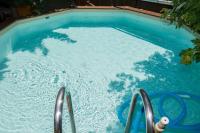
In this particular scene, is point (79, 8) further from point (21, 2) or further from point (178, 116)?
point (178, 116)

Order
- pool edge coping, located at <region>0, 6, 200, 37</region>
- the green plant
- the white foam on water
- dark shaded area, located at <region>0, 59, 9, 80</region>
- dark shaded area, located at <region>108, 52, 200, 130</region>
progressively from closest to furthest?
1. the white foam on water
2. dark shaded area, located at <region>108, 52, 200, 130</region>
3. dark shaded area, located at <region>0, 59, 9, 80</region>
4. pool edge coping, located at <region>0, 6, 200, 37</region>
5. the green plant

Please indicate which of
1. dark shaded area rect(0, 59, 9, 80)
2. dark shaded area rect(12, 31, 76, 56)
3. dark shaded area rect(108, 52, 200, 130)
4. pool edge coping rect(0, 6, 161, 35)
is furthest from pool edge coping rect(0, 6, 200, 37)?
dark shaded area rect(108, 52, 200, 130)

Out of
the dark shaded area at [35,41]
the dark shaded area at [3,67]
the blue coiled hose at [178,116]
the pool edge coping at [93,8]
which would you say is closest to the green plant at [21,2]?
the pool edge coping at [93,8]

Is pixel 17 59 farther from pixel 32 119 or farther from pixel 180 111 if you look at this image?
pixel 180 111

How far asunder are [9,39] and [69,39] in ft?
6.72

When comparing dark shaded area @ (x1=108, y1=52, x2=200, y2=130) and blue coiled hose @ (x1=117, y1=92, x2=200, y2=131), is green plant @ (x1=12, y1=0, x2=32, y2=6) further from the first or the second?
blue coiled hose @ (x1=117, y1=92, x2=200, y2=131)

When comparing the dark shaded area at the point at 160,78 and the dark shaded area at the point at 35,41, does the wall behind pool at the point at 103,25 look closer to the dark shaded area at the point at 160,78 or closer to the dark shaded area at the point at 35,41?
the dark shaded area at the point at 35,41

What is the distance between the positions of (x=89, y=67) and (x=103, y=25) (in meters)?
3.87

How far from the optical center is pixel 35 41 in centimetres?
1024

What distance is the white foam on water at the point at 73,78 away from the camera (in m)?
6.32

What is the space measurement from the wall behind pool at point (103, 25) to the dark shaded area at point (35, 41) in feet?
0.35

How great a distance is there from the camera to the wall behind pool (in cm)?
993

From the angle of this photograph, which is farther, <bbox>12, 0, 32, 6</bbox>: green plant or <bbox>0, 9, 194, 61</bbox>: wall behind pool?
<bbox>12, 0, 32, 6</bbox>: green plant

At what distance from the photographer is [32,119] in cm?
632
